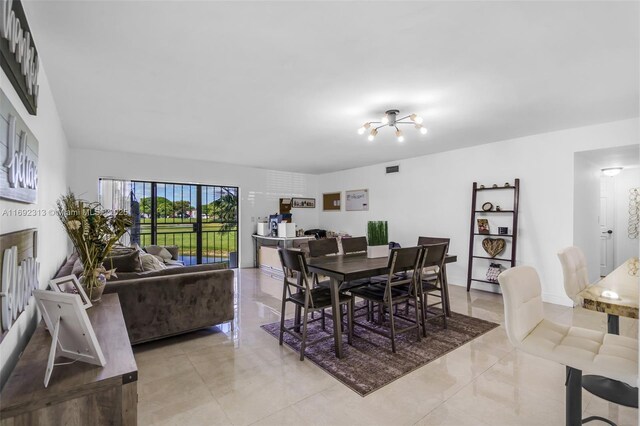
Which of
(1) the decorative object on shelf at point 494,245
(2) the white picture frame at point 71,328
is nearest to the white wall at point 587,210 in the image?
(1) the decorative object on shelf at point 494,245

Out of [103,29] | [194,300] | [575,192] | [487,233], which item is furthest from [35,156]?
[575,192]

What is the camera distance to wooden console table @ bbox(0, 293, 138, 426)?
41.3 inches

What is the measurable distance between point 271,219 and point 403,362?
4.92m

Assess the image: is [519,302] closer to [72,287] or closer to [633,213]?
[72,287]

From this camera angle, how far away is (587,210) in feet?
15.3

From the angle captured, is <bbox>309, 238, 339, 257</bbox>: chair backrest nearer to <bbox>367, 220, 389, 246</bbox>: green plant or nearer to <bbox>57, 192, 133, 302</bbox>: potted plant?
<bbox>367, 220, 389, 246</bbox>: green plant

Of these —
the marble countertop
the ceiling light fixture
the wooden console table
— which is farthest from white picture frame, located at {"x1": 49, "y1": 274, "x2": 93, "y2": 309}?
the ceiling light fixture

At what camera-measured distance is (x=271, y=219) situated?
7.07m

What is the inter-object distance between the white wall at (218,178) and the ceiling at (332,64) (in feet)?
4.38

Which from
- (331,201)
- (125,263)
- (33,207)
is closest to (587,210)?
(331,201)

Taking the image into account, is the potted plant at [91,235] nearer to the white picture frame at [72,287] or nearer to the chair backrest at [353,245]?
the white picture frame at [72,287]

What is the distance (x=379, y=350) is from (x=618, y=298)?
1.84 meters

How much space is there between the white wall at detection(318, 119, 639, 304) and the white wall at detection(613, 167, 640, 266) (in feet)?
9.65

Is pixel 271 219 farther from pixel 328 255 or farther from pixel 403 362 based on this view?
pixel 403 362
